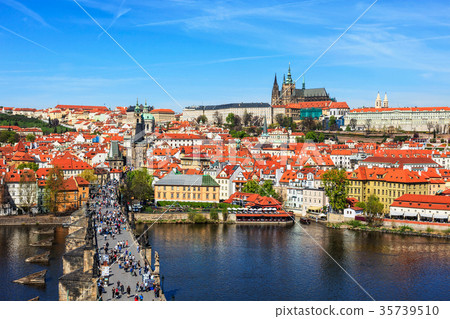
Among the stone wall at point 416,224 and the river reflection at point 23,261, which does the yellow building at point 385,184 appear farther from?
the river reflection at point 23,261

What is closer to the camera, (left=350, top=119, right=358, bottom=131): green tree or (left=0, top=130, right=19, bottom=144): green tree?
(left=0, top=130, right=19, bottom=144): green tree

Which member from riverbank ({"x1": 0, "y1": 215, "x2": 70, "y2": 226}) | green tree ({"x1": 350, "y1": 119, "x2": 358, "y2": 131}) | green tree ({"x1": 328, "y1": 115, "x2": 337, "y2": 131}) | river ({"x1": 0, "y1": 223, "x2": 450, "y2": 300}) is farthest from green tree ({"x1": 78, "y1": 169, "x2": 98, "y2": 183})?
green tree ({"x1": 350, "y1": 119, "x2": 358, "y2": 131})

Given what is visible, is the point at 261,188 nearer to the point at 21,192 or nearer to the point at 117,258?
the point at 21,192

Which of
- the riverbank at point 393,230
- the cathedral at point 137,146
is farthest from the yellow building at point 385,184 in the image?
the cathedral at point 137,146

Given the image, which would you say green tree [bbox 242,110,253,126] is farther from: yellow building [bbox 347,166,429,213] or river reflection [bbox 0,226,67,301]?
river reflection [bbox 0,226,67,301]

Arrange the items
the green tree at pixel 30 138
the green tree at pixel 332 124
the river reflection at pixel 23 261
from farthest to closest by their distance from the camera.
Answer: the green tree at pixel 332 124 → the green tree at pixel 30 138 → the river reflection at pixel 23 261

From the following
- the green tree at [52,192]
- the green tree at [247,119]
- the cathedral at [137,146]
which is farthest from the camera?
the green tree at [247,119]

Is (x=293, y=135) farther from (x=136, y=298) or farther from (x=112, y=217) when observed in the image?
(x=136, y=298)
